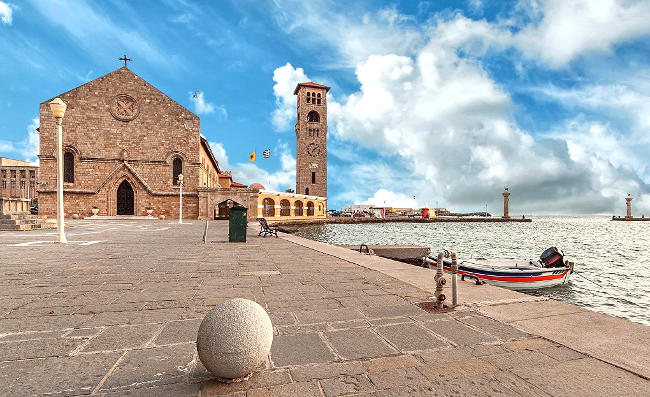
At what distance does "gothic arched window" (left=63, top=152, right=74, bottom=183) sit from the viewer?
36588mm

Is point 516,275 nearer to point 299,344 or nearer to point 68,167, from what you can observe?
point 299,344

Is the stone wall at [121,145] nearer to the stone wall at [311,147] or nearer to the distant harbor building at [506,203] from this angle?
the stone wall at [311,147]

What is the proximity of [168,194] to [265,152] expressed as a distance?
67.9ft

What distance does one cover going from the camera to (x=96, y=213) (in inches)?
1442

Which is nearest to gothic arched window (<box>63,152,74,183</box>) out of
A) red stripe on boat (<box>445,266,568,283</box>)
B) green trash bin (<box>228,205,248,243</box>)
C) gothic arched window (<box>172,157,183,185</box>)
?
gothic arched window (<box>172,157,183,185</box>)

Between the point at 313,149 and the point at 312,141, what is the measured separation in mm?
1789

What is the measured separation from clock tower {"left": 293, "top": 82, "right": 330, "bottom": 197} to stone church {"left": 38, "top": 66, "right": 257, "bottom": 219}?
1420 inches

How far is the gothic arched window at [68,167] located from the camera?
36588 millimetres

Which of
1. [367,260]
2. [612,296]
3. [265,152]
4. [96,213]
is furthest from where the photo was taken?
[265,152]

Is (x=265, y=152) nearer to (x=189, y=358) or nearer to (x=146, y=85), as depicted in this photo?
(x=146, y=85)

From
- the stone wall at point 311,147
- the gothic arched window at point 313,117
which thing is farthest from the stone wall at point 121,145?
the gothic arched window at point 313,117

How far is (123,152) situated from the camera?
123ft

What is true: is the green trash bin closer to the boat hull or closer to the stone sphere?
the boat hull

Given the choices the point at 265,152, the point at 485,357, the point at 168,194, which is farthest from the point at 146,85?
the point at 485,357
